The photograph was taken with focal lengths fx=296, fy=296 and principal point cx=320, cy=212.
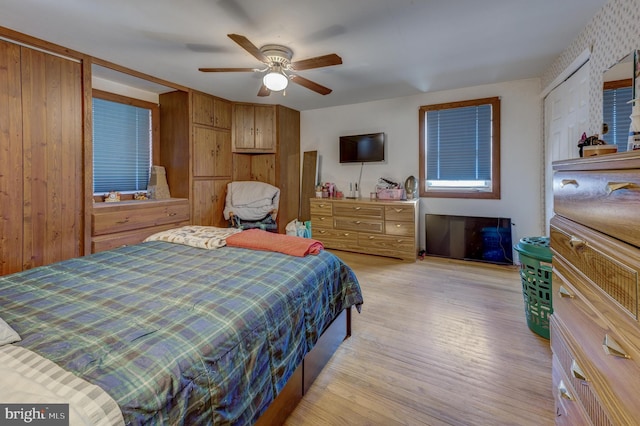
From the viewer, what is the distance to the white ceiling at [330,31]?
215 cm

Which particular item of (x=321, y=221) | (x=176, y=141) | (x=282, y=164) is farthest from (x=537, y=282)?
(x=176, y=141)

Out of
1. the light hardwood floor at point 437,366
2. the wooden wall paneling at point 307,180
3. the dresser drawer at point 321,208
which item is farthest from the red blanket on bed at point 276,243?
the wooden wall paneling at point 307,180

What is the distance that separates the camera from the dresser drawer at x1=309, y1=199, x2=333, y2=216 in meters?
4.75

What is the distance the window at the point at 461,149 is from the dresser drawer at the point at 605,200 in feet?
10.6

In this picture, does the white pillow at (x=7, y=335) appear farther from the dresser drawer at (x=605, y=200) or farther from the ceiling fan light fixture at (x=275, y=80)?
the ceiling fan light fixture at (x=275, y=80)

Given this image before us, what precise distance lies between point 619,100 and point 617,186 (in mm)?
1670

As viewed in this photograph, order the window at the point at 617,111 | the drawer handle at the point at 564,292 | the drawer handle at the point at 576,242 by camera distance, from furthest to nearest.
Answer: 1. the window at the point at 617,111
2. the drawer handle at the point at 564,292
3. the drawer handle at the point at 576,242

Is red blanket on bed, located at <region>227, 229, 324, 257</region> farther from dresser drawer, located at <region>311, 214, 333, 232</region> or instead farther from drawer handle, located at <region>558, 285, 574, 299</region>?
dresser drawer, located at <region>311, 214, 333, 232</region>

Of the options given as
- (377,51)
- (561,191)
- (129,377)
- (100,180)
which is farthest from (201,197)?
(561,191)

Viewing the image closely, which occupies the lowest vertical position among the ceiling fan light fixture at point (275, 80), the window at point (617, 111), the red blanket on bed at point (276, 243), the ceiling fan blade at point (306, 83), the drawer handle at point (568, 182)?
the red blanket on bed at point (276, 243)

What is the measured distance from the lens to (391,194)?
4551 millimetres

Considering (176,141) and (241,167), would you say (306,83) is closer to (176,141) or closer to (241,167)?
(176,141)

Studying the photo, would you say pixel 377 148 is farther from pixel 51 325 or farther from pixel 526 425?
pixel 51 325

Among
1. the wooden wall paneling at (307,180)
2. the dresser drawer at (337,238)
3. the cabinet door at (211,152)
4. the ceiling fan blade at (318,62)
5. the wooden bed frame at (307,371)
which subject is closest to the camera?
the wooden bed frame at (307,371)
